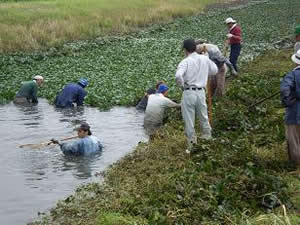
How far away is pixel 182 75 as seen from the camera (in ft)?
35.2

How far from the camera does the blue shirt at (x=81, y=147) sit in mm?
12461

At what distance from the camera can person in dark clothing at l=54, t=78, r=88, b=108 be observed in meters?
17.6

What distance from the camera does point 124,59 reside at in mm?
26234

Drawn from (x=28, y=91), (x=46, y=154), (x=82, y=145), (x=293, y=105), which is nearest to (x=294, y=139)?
(x=293, y=105)

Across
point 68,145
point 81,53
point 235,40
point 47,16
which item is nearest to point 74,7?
point 47,16

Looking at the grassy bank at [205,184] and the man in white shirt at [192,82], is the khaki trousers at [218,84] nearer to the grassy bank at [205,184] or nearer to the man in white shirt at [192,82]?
the grassy bank at [205,184]

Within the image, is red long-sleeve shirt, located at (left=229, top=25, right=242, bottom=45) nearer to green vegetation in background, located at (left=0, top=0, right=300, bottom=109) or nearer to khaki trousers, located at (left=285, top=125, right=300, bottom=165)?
green vegetation in background, located at (left=0, top=0, right=300, bottom=109)

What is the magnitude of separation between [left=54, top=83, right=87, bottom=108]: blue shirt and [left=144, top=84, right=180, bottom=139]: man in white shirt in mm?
3278

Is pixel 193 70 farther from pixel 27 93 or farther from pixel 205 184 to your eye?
pixel 27 93

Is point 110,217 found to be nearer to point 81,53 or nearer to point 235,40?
point 235,40

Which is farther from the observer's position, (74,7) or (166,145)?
(74,7)

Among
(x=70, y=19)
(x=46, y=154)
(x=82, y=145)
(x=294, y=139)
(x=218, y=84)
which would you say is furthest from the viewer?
(x=70, y=19)

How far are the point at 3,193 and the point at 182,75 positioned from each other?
12.8ft

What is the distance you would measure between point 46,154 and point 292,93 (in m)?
5.88
